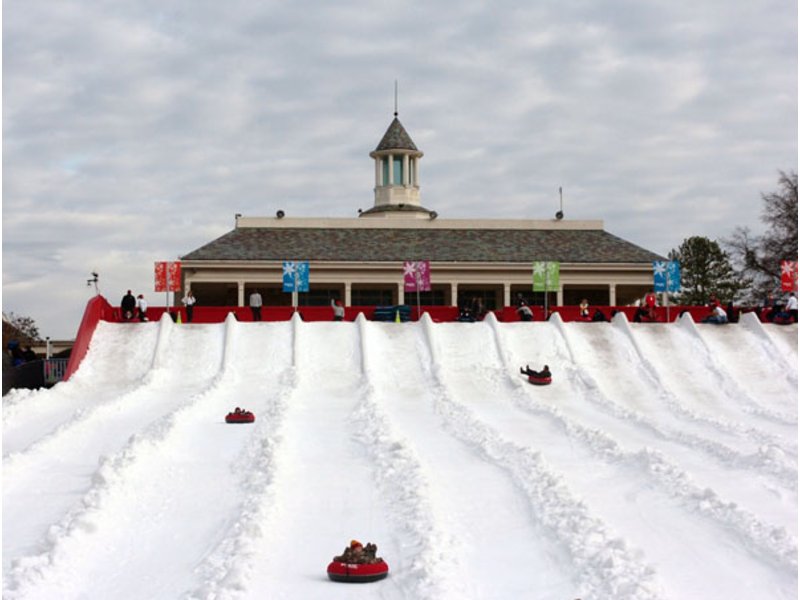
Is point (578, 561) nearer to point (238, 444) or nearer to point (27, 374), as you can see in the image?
point (238, 444)

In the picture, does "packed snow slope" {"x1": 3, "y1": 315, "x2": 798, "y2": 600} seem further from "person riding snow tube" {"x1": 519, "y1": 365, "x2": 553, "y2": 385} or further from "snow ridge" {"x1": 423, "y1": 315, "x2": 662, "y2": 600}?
"person riding snow tube" {"x1": 519, "y1": 365, "x2": 553, "y2": 385}

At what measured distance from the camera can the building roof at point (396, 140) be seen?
6316 cm

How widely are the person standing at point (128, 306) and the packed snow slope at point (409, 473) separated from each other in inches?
147

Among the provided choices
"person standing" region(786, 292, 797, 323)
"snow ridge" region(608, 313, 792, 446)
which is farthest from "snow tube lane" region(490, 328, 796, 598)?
"person standing" region(786, 292, 797, 323)

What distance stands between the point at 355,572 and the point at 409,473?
4.70 m

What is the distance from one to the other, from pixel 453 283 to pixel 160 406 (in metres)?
30.2

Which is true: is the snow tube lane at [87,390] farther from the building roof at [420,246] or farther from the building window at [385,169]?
the building window at [385,169]

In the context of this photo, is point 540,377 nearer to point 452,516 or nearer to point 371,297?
point 452,516

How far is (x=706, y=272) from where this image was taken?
3051 inches

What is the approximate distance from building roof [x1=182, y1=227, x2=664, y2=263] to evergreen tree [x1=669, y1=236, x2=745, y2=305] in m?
22.4

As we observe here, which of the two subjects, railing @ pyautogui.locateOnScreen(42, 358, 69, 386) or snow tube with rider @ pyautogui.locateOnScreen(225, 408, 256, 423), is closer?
snow tube with rider @ pyautogui.locateOnScreen(225, 408, 256, 423)

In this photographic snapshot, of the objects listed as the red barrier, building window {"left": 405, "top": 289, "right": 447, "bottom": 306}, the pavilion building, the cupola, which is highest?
the cupola

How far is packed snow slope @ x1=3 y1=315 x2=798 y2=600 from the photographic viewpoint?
34.7ft

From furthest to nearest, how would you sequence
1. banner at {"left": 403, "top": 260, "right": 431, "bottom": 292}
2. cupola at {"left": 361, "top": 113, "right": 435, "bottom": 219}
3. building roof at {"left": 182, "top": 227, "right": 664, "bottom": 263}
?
1. cupola at {"left": 361, "top": 113, "right": 435, "bottom": 219}
2. building roof at {"left": 182, "top": 227, "right": 664, "bottom": 263}
3. banner at {"left": 403, "top": 260, "right": 431, "bottom": 292}
